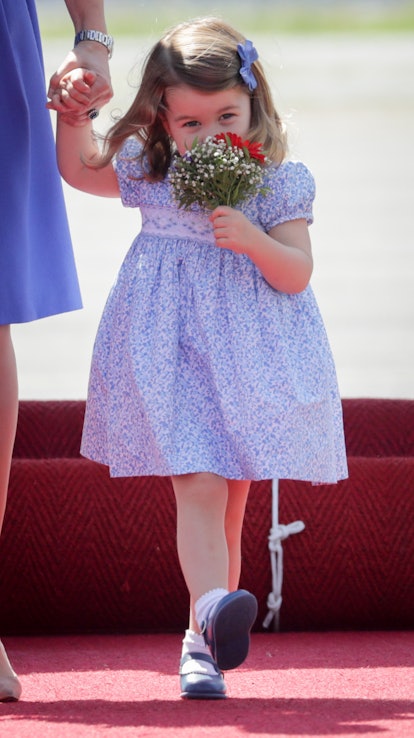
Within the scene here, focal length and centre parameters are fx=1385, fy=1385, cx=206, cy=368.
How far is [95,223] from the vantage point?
11773mm

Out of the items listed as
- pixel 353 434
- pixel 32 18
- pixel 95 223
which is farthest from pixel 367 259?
pixel 32 18

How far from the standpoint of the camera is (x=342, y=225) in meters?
11.7

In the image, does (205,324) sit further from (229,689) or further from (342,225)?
(342,225)

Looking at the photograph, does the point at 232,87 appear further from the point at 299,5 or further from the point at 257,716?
the point at 299,5

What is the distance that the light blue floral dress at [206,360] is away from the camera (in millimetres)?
2018

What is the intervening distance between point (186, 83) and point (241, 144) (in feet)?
0.48

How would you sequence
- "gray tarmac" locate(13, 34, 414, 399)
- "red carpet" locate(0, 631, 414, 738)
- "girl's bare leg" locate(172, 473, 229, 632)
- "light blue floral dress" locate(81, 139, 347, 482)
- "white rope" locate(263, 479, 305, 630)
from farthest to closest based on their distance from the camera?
"gray tarmac" locate(13, 34, 414, 399) → "white rope" locate(263, 479, 305, 630) → "light blue floral dress" locate(81, 139, 347, 482) → "girl's bare leg" locate(172, 473, 229, 632) → "red carpet" locate(0, 631, 414, 738)

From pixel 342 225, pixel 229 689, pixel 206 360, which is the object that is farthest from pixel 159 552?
pixel 342 225

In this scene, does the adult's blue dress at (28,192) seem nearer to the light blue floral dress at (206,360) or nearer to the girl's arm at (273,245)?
the light blue floral dress at (206,360)

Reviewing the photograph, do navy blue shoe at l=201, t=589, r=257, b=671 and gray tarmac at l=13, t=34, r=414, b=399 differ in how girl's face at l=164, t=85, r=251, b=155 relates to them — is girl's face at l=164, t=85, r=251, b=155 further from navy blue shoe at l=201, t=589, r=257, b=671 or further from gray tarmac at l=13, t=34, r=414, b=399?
navy blue shoe at l=201, t=589, r=257, b=671

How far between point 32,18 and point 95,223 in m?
9.67

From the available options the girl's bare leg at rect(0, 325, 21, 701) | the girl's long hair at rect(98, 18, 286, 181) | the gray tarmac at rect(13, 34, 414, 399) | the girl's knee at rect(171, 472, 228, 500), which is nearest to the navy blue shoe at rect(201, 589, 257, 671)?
the girl's knee at rect(171, 472, 228, 500)

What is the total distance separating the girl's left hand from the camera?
1.98 m

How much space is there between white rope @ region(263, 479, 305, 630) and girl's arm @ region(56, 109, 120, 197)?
66 centimetres
